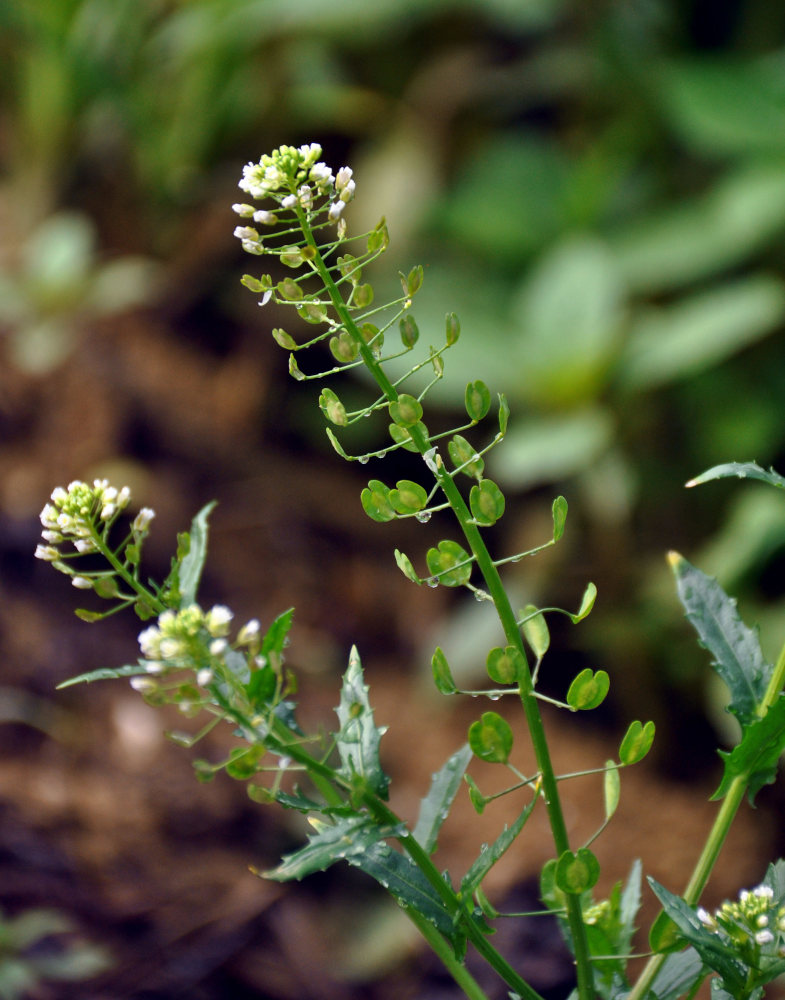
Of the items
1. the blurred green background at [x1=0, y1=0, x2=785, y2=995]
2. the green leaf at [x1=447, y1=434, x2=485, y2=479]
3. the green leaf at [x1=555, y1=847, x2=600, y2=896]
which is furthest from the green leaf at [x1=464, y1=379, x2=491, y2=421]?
the blurred green background at [x1=0, y1=0, x2=785, y2=995]

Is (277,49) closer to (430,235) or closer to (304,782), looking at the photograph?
(430,235)

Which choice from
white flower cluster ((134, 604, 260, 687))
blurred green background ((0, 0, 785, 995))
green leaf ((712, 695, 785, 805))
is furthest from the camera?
blurred green background ((0, 0, 785, 995))

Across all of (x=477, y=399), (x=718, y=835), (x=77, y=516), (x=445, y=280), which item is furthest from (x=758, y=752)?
(x=445, y=280)

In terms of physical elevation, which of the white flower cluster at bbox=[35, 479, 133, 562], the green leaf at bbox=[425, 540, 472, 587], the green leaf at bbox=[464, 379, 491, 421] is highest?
the white flower cluster at bbox=[35, 479, 133, 562]

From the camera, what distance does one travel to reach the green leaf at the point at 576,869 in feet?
1.63

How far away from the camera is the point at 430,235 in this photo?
2258 millimetres

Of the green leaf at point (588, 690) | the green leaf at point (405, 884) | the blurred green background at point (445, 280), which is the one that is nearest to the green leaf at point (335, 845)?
the green leaf at point (405, 884)

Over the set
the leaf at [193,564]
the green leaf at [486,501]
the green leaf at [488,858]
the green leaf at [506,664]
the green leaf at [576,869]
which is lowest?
the green leaf at [576,869]

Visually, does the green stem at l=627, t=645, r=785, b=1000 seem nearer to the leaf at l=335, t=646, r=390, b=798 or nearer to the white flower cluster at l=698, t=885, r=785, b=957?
the white flower cluster at l=698, t=885, r=785, b=957

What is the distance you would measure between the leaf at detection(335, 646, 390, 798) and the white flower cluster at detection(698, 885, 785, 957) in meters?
0.18

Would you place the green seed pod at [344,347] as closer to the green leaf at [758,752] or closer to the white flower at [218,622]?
the white flower at [218,622]

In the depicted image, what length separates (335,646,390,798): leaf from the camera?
53 cm

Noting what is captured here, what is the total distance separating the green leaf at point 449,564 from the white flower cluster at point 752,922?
0.22 m

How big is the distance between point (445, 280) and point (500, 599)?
1.74 meters
